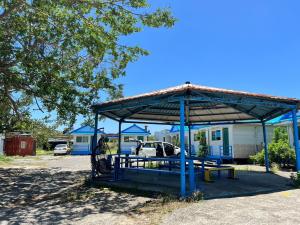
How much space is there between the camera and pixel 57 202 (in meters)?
10.5

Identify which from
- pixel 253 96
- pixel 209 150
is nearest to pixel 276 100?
pixel 253 96

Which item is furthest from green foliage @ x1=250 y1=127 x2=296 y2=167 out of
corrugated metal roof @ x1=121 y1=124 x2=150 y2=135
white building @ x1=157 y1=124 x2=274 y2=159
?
corrugated metal roof @ x1=121 y1=124 x2=150 y2=135

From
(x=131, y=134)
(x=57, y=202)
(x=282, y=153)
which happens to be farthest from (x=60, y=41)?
(x=131, y=134)

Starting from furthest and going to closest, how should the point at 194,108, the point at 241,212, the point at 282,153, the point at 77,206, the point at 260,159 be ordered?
the point at 260,159 < the point at 282,153 < the point at 194,108 < the point at 77,206 < the point at 241,212

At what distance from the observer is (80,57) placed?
16703 mm

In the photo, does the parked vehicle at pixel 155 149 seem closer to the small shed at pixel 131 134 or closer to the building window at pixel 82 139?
the small shed at pixel 131 134

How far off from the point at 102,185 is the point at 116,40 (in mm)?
6115

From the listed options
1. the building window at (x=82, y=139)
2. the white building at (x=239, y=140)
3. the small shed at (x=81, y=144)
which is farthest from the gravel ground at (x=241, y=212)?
the building window at (x=82, y=139)

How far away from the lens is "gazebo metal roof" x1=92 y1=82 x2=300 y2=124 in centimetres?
1105

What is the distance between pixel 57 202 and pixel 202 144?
2266 centimetres

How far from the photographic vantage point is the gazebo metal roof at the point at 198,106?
435 inches

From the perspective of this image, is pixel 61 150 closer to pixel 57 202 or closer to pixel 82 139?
pixel 82 139

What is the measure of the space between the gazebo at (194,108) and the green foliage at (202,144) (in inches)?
419

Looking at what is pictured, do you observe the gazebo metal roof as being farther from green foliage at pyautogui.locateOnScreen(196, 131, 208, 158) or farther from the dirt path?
green foliage at pyautogui.locateOnScreen(196, 131, 208, 158)
